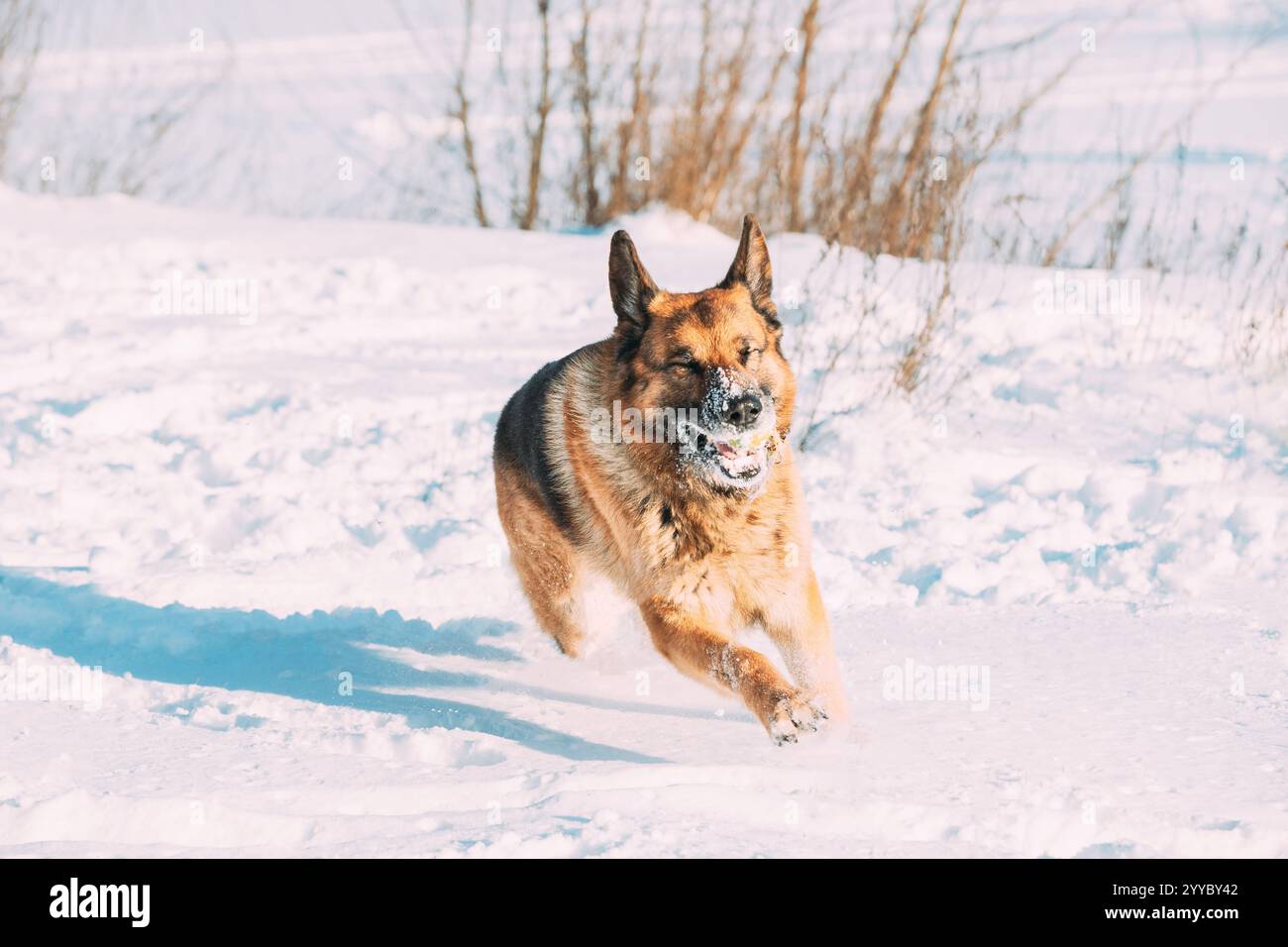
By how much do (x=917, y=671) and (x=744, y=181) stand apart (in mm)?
8012

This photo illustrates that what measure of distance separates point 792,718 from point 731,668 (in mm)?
309

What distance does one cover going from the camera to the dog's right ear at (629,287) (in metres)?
4.19

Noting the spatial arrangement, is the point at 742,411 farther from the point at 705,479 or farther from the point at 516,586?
the point at 516,586

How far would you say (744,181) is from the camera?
38.2ft

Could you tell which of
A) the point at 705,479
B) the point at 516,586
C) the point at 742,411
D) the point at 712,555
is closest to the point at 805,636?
the point at 712,555

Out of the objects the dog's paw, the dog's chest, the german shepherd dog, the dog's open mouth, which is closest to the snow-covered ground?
the dog's paw

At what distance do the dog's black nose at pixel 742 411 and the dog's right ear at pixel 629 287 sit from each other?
613 millimetres

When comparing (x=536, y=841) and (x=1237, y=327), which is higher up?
(x=1237, y=327)

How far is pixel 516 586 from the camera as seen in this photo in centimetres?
541

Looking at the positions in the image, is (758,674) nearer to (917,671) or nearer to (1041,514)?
(917,671)

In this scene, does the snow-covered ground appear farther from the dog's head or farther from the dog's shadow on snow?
the dog's head

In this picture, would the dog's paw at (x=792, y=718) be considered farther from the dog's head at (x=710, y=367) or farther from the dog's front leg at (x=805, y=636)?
the dog's head at (x=710, y=367)

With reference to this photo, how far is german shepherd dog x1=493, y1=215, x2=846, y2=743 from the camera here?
384cm

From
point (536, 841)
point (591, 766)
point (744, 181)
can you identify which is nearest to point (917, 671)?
point (591, 766)
